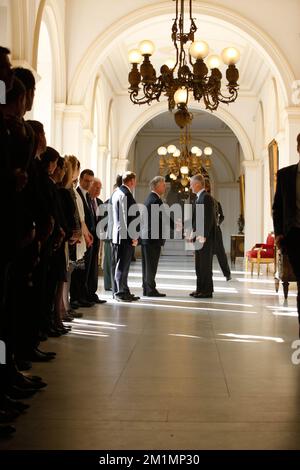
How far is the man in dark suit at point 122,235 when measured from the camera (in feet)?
27.4

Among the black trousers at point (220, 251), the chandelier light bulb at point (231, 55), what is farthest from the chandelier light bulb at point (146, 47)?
the black trousers at point (220, 251)

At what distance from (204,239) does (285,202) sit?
4.65 m

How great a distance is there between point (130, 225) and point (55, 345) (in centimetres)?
368

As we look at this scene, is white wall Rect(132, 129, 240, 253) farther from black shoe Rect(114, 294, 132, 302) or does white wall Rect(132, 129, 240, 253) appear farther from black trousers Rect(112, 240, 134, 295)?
black shoe Rect(114, 294, 132, 302)

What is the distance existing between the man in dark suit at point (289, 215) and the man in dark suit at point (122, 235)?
3.80 m

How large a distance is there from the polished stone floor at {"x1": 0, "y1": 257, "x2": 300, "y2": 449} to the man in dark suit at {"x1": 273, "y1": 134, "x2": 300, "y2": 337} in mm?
745

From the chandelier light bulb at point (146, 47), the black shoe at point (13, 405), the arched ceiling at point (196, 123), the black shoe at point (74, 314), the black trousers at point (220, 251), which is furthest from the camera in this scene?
the arched ceiling at point (196, 123)

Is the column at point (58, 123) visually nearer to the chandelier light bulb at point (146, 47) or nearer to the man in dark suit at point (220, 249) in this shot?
the man in dark suit at point (220, 249)

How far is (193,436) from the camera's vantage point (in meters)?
2.59

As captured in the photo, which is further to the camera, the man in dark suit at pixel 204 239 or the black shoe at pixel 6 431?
the man in dark suit at pixel 204 239

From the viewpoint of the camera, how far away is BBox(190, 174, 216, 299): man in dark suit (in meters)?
9.23

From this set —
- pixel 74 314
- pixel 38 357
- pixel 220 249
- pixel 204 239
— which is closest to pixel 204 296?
pixel 204 239
